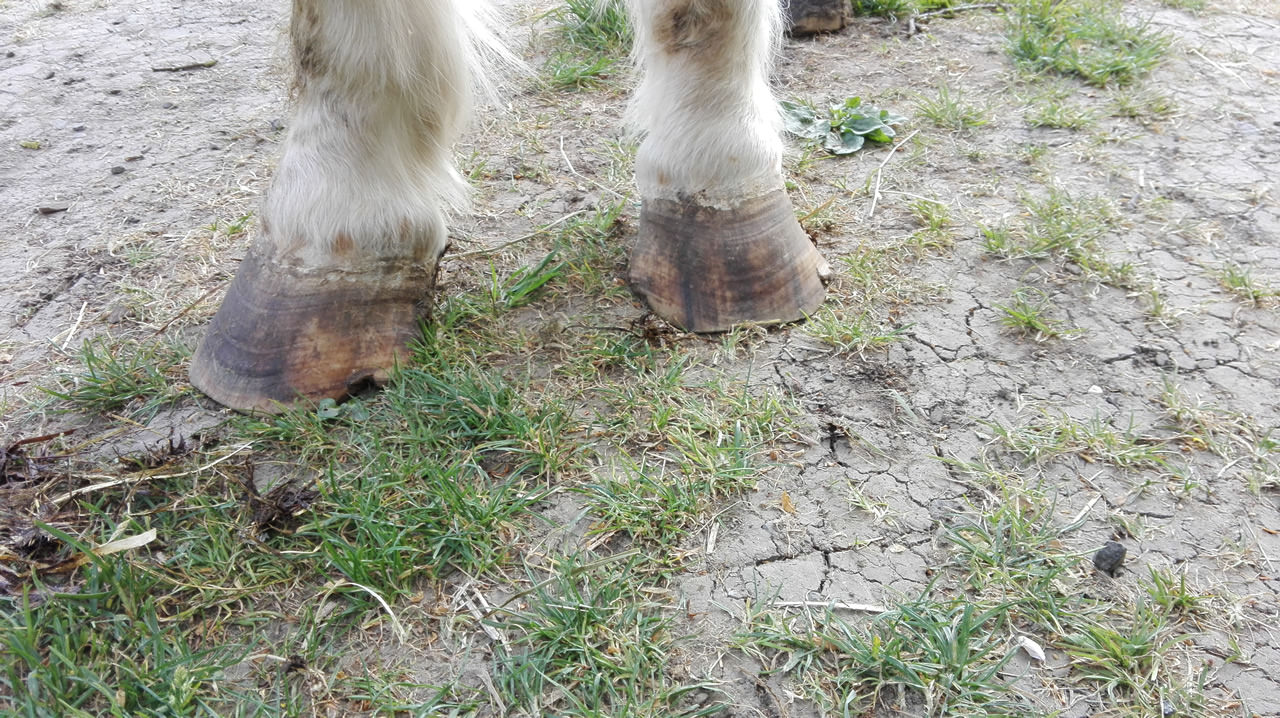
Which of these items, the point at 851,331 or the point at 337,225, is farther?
the point at 851,331

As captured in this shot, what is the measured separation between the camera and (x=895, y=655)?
122cm

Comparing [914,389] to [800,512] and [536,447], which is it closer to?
[800,512]

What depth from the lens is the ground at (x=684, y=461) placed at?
4.04 feet

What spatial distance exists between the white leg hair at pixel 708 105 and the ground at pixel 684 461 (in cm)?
30

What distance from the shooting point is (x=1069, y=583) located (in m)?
1.34

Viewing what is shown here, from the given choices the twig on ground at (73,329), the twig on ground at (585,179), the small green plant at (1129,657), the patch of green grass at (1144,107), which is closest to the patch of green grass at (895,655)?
the small green plant at (1129,657)

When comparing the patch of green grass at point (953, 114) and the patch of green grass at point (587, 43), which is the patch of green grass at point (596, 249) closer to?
the patch of green grass at point (587, 43)

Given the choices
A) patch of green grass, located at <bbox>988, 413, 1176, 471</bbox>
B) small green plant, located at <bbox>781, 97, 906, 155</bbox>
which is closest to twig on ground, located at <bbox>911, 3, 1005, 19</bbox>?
small green plant, located at <bbox>781, 97, 906, 155</bbox>

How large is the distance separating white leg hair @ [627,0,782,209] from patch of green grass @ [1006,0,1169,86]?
1.58 metres

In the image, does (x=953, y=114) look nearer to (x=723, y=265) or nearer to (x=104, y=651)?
(x=723, y=265)

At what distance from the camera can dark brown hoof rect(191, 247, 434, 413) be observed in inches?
65.3

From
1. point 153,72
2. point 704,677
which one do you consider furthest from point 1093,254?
point 153,72

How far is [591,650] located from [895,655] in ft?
1.40

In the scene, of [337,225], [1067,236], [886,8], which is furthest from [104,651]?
[886,8]
